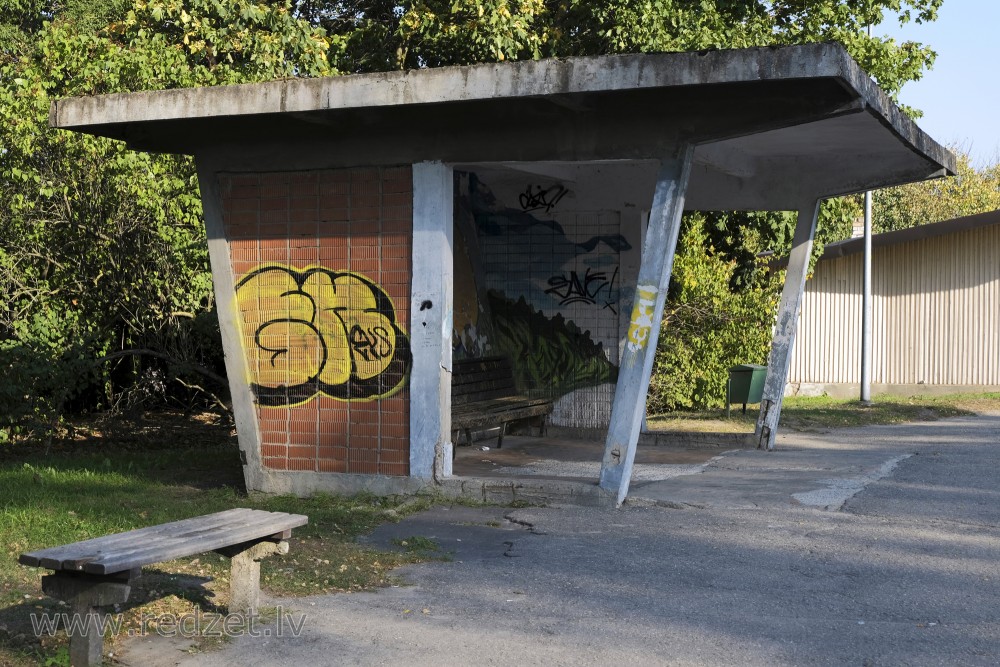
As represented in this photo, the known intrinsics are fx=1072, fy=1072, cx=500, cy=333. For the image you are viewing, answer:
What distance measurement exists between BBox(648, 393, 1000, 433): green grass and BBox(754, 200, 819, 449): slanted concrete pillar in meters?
2.13

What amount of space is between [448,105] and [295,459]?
332 cm

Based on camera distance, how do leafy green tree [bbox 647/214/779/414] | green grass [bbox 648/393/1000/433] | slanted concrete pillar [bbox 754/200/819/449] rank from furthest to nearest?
leafy green tree [bbox 647/214/779/414], green grass [bbox 648/393/1000/433], slanted concrete pillar [bbox 754/200/819/449]

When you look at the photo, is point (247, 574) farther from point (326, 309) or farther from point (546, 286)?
point (546, 286)

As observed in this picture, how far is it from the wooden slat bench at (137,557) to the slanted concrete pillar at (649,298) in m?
3.30

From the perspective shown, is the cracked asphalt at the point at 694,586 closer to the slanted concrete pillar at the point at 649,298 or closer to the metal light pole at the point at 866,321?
the slanted concrete pillar at the point at 649,298

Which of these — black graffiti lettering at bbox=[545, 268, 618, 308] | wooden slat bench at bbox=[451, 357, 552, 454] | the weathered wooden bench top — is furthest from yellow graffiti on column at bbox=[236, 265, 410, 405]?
black graffiti lettering at bbox=[545, 268, 618, 308]

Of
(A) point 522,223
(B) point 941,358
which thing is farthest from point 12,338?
(B) point 941,358

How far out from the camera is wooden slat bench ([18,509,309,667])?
4.39m

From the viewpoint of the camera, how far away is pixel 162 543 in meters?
4.76

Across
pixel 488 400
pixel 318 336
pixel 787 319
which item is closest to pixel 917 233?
pixel 787 319

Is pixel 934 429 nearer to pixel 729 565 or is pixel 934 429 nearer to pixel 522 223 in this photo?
pixel 522 223

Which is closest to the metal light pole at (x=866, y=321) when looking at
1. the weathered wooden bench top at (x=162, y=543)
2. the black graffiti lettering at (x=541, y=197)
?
the black graffiti lettering at (x=541, y=197)

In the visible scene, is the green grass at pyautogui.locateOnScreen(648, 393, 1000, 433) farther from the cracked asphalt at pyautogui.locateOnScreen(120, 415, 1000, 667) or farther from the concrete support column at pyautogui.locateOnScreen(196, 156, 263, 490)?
the concrete support column at pyautogui.locateOnScreen(196, 156, 263, 490)

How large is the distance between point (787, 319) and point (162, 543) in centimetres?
818
